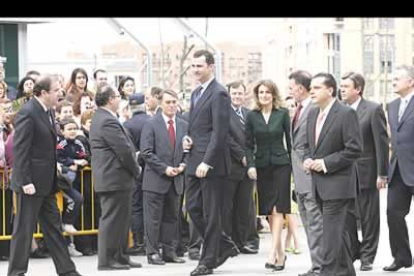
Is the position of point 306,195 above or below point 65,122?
below

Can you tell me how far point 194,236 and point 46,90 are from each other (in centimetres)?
308

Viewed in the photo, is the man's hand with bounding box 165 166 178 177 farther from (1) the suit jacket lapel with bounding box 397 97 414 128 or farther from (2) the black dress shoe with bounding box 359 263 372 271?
(1) the suit jacket lapel with bounding box 397 97 414 128

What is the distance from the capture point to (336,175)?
9.05 metres

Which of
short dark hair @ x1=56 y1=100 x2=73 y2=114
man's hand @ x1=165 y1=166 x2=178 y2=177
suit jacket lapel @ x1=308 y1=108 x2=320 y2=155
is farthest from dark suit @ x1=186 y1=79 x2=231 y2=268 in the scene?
short dark hair @ x1=56 y1=100 x2=73 y2=114

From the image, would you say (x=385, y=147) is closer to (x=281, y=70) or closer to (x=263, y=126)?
(x=263, y=126)

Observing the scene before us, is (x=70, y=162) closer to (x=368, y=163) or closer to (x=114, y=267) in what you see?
(x=114, y=267)

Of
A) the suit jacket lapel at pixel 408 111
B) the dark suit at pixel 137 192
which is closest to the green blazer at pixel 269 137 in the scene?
the suit jacket lapel at pixel 408 111

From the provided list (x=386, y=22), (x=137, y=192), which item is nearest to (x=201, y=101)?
(x=137, y=192)

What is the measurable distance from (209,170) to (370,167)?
5.74 feet

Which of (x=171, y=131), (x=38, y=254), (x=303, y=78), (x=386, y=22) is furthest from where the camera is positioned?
(x=386, y=22)

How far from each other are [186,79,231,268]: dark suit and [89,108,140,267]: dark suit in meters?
0.85

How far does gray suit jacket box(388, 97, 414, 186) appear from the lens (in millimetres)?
10164

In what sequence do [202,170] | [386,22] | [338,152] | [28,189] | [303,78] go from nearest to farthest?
[338,152] → [28,189] → [202,170] → [303,78] → [386,22]
